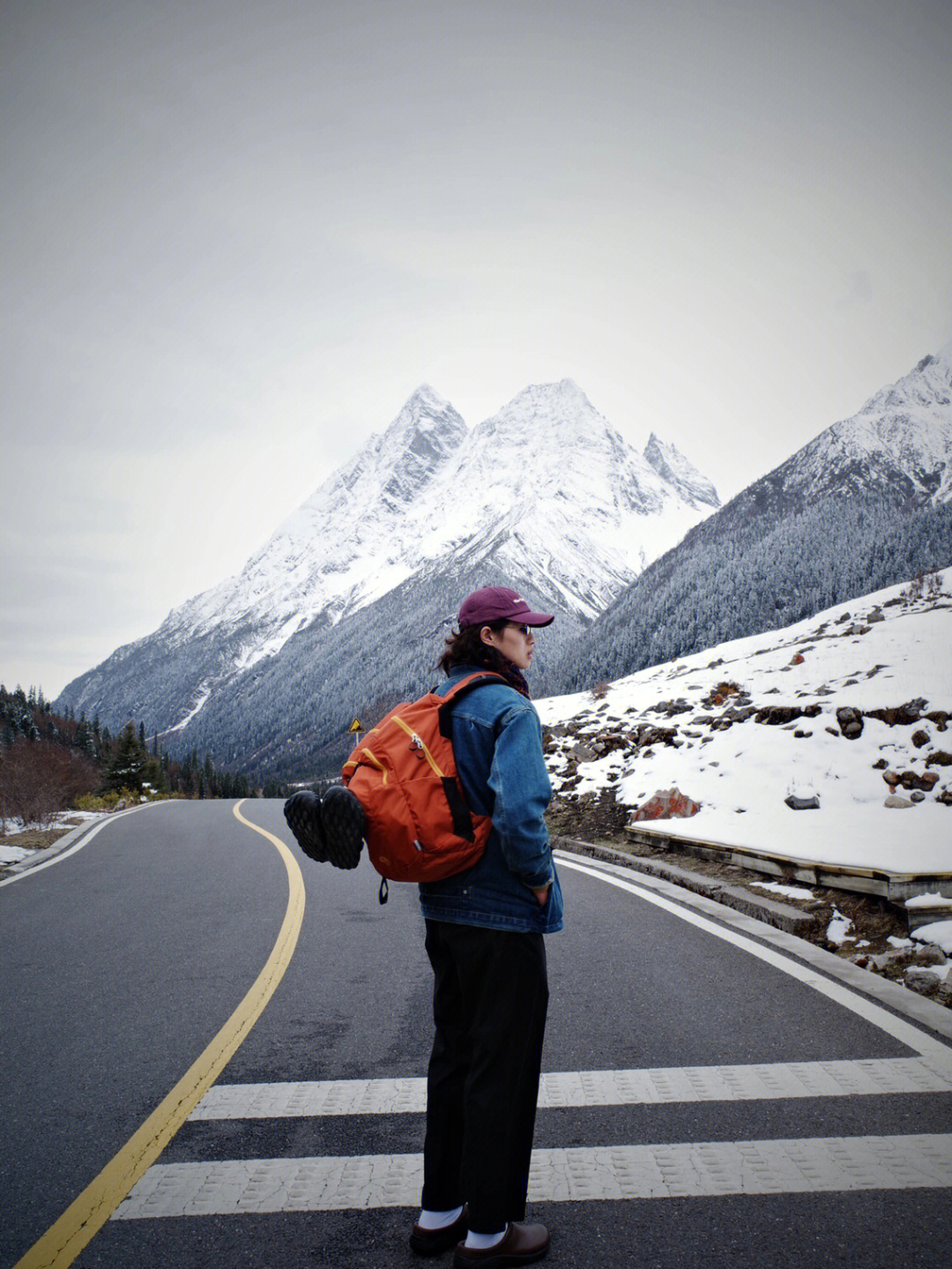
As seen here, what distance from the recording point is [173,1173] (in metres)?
2.54

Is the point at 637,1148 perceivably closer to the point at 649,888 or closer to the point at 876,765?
the point at 649,888

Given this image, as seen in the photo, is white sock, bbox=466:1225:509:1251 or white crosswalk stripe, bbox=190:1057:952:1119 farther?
white crosswalk stripe, bbox=190:1057:952:1119

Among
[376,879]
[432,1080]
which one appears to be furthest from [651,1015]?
[376,879]

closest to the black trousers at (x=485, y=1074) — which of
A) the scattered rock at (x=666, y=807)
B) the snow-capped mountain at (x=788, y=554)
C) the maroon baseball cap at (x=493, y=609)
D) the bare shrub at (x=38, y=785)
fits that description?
the maroon baseball cap at (x=493, y=609)

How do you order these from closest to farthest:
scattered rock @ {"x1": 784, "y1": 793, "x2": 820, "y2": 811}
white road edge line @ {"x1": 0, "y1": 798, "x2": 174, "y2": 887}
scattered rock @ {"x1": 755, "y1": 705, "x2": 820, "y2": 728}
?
scattered rock @ {"x1": 784, "y1": 793, "x2": 820, "y2": 811}, white road edge line @ {"x1": 0, "y1": 798, "x2": 174, "y2": 887}, scattered rock @ {"x1": 755, "y1": 705, "x2": 820, "y2": 728}

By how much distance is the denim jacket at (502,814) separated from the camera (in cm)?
212

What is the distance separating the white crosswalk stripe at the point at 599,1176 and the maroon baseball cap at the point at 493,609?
1.94m

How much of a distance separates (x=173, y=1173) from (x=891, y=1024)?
3322 millimetres

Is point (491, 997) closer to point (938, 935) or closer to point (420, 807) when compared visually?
point (420, 807)

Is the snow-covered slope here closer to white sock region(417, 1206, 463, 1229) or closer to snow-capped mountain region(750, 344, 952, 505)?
snow-capped mountain region(750, 344, 952, 505)

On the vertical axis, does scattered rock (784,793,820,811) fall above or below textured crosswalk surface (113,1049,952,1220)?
above

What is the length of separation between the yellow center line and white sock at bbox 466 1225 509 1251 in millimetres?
1166

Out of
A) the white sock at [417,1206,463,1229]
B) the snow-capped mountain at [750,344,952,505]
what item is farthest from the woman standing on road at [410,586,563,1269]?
the snow-capped mountain at [750,344,952,505]

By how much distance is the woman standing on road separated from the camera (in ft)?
6.97
